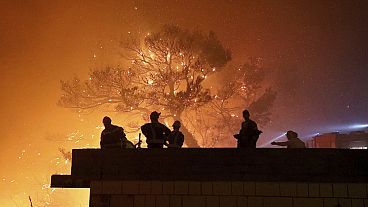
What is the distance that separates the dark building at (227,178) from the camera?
20.0ft

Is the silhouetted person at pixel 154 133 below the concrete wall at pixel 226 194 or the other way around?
the other way around

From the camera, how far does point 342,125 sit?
1409 inches

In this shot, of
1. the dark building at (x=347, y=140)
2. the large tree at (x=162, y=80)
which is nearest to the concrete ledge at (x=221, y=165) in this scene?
the large tree at (x=162, y=80)

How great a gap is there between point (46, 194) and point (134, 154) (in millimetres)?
23839

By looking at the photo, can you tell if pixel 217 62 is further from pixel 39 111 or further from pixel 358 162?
pixel 39 111

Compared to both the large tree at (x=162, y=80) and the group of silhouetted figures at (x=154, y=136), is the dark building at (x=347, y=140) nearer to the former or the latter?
the large tree at (x=162, y=80)

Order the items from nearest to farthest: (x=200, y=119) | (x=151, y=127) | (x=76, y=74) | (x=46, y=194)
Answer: (x=151, y=127)
(x=200, y=119)
(x=46, y=194)
(x=76, y=74)

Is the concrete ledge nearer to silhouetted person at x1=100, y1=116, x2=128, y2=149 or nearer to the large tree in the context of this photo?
silhouetted person at x1=100, y1=116, x2=128, y2=149

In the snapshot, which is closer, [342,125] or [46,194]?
[46,194]

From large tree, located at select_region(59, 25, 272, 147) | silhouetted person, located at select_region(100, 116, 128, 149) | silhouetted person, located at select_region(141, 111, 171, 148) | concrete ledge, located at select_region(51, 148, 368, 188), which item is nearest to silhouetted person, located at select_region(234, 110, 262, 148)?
concrete ledge, located at select_region(51, 148, 368, 188)

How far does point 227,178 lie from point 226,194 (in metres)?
0.25

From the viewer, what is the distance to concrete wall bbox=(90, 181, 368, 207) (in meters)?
6.02

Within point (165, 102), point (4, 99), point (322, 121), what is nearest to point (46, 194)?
point (4, 99)

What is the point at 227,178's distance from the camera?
632cm
